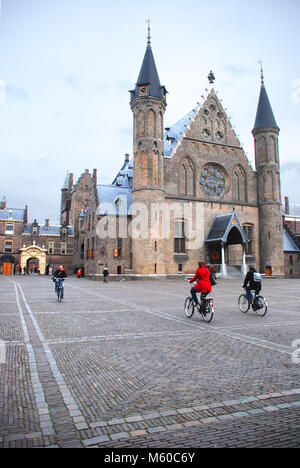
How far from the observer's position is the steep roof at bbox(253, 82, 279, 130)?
140 feet

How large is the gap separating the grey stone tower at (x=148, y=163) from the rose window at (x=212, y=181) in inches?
258

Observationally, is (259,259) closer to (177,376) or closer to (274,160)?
(274,160)

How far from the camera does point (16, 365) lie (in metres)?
5.70

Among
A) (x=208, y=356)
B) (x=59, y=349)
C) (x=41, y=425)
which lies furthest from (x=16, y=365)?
(x=208, y=356)

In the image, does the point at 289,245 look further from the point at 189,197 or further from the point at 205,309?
the point at 205,309

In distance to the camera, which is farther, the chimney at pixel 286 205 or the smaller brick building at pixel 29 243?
the chimney at pixel 286 205

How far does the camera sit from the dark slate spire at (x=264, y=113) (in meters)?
42.7

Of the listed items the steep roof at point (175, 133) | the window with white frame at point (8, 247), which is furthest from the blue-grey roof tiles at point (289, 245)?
the window with white frame at point (8, 247)

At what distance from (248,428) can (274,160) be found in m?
43.1

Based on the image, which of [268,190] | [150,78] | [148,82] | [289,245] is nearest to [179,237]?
[268,190]

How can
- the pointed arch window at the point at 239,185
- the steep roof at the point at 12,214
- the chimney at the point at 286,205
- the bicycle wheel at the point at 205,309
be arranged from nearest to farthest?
1. the bicycle wheel at the point at 205,309
2. the pointed arch window at the point at 239,185
3. the steep roof at the point at 12,214
4. the chimney at the point at 286,205

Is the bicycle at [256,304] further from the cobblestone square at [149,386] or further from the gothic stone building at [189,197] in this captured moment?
the gothic stone building at [189,197]

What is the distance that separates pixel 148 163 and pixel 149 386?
31911mm

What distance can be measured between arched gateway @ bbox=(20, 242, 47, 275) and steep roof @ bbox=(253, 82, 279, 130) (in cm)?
4222
